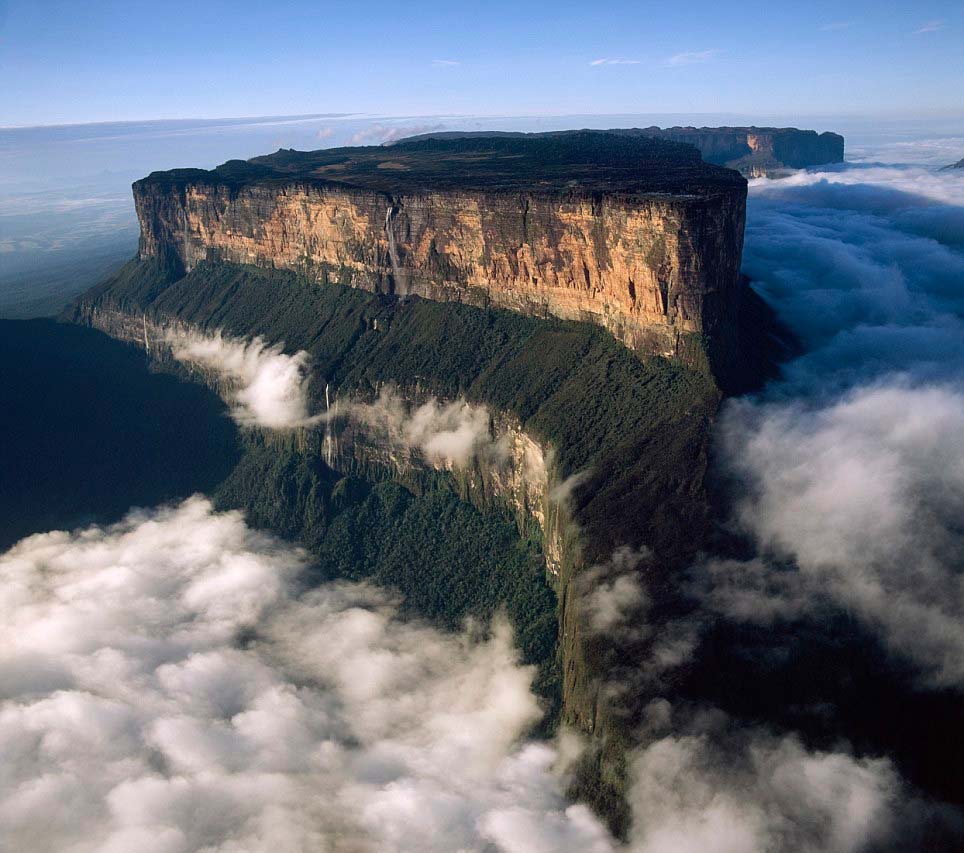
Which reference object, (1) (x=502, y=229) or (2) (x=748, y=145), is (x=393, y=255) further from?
(2) (x=748, y=145)

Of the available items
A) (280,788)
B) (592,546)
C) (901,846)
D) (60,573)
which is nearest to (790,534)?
(592,546)

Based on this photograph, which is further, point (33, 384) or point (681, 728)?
point (33, 384)

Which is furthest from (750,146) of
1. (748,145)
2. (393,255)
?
(393,255)

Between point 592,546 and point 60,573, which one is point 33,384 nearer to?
point 60,573

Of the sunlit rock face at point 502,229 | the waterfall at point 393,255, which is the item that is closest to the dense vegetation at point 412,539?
the sunlit rock face at point 502,229

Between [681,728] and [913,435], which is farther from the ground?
[913,435]

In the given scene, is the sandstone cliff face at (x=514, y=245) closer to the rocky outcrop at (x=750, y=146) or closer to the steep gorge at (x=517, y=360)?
the steep gorge at (x=517, y=360)

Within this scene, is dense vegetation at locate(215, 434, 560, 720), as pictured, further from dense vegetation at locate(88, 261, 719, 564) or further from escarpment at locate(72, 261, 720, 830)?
dense vegetation at locate(88, 261, 719, 564)

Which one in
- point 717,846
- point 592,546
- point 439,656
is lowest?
point 439,656
